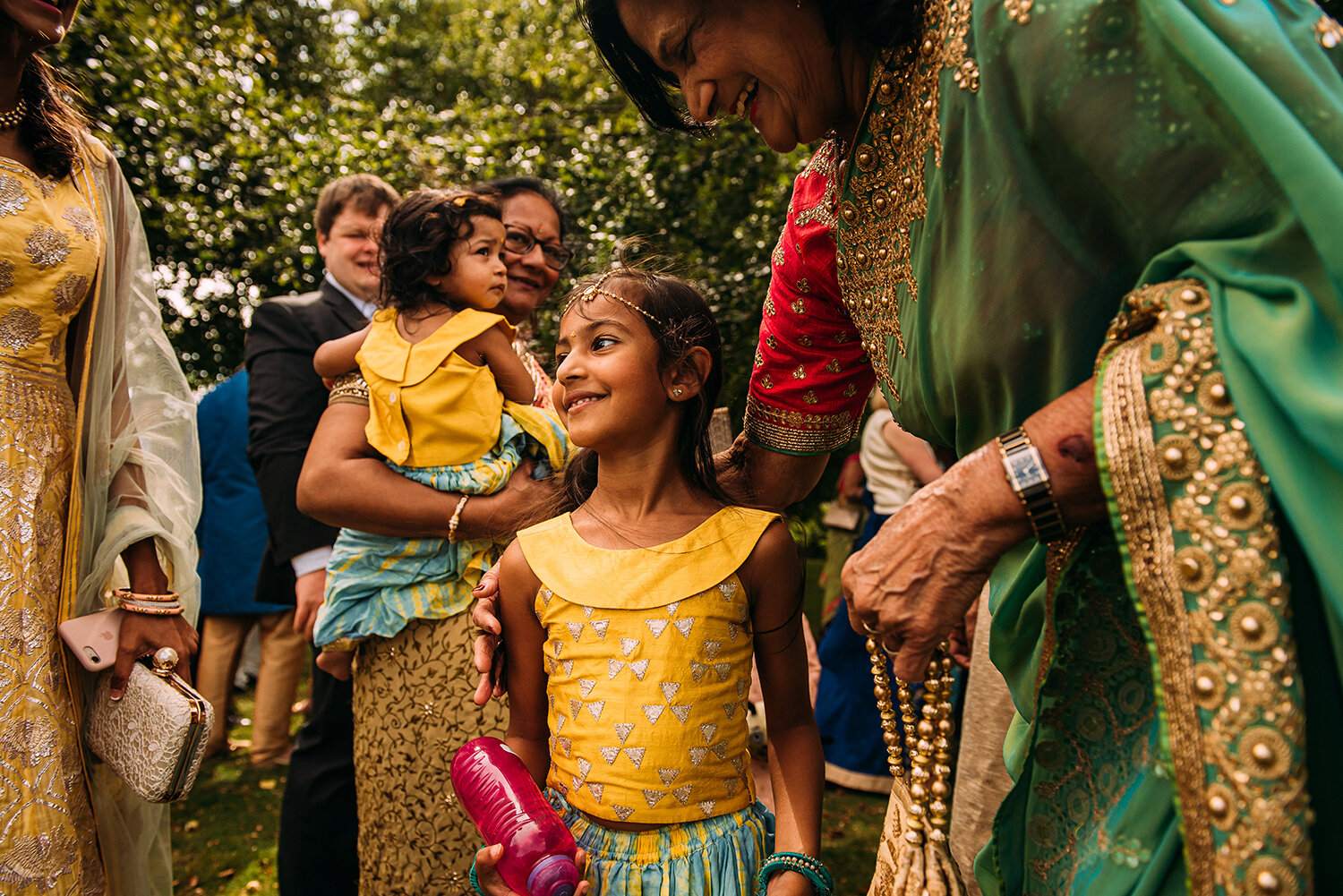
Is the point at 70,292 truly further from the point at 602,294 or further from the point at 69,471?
the point at 602,294

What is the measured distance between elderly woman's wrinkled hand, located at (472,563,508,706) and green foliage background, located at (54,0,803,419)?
1.88 metres

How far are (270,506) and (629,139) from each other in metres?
3.51

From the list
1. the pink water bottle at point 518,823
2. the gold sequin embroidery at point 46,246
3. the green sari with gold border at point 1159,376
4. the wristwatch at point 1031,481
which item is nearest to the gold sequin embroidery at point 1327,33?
the green sari with gold border at point 1159,376

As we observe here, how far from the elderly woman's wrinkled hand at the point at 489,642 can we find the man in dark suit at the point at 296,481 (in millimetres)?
1229

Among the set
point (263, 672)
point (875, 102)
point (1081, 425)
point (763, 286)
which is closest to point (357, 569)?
point (875, 102)

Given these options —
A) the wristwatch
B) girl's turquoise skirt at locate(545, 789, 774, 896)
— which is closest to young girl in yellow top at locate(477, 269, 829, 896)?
girl's turquoise skirt at locate(545, 789, 774, 896)

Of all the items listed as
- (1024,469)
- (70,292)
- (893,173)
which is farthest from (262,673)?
(1024,469)

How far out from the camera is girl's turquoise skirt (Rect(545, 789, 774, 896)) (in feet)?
5.65

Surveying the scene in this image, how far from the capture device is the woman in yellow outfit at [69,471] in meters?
1.87

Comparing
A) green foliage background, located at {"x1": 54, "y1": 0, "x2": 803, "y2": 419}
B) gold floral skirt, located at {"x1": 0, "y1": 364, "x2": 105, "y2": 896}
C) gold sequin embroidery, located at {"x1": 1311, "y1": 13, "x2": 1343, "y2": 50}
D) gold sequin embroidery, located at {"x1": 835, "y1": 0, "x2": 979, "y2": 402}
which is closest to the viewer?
gold sequin embroidery, located at {"x1": 1311, "y1": 13, "x2": 1343, "y2": 50}

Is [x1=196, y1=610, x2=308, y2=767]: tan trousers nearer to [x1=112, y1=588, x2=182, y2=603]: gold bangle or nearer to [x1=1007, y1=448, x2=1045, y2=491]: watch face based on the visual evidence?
[x1=112, y1=588, x2=182, y2=603]: gold bangle

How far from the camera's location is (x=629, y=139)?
5.77 m

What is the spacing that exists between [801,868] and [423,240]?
1972 mm

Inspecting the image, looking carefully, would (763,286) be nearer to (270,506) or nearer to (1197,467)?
(270,506)
